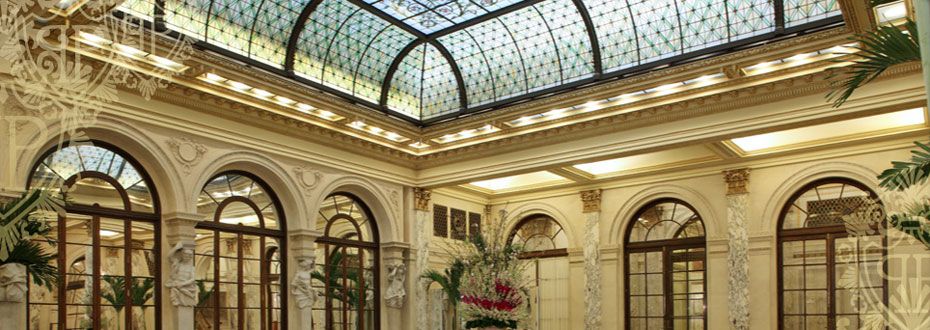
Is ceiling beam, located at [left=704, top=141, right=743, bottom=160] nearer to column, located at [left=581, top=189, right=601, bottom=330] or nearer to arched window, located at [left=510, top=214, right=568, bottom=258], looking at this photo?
column, located at [left=581, top=189, right=601, bottom=330]

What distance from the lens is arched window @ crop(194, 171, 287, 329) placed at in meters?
12.6

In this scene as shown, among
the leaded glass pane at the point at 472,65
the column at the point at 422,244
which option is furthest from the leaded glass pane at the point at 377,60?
the column at the point at 422,244

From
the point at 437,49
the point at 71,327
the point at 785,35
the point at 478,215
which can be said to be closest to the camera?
the point at 71,327

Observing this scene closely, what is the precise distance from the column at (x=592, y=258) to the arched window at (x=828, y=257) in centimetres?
357

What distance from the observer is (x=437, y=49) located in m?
15.2

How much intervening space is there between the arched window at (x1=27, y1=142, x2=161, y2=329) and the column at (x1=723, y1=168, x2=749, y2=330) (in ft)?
31.9

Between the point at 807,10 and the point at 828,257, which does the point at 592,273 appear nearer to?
the point at 828,257

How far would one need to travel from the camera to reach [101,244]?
11.2 meters

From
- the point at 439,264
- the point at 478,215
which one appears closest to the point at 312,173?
the point at 439,264

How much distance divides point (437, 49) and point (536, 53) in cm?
201

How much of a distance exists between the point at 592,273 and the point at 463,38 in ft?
18.2

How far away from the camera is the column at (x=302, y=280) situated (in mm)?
13672

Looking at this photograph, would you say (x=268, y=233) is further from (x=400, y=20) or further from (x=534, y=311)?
(x=534, y=311)

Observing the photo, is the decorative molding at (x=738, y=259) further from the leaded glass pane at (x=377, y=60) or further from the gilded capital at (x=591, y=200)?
the leaded glass pane at (x=377, y=60)
